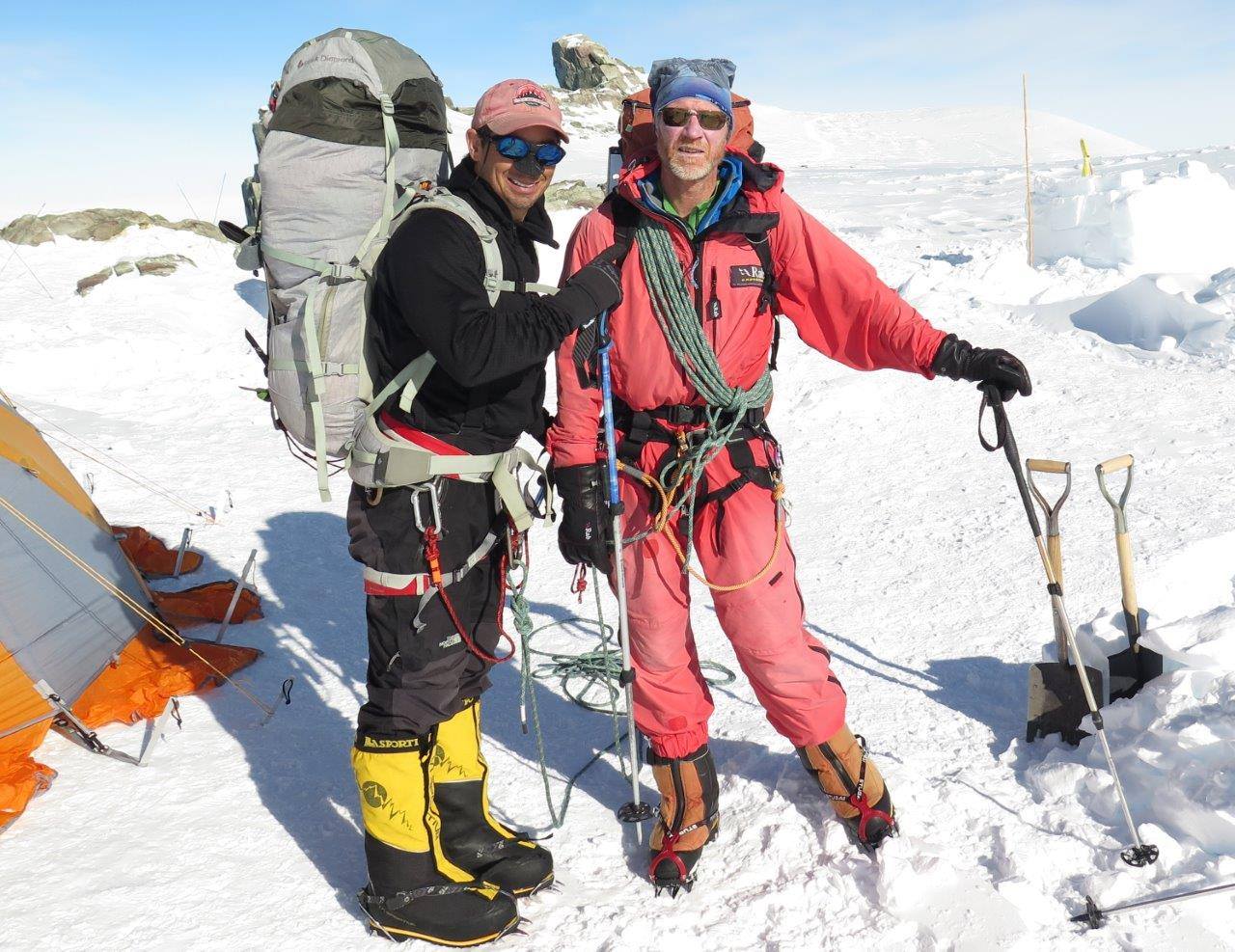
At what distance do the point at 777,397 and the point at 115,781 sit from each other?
18.7 feet

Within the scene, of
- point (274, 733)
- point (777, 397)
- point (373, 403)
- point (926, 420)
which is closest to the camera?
point (373, 403)

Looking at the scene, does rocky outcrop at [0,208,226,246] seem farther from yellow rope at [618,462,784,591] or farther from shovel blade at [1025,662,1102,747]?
shovel blade at [1025,662,1102,747]

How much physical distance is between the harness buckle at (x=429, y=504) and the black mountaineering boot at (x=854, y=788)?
1469mm

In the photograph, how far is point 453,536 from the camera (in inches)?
109

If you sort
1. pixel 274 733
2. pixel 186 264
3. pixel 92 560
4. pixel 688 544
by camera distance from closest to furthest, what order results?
pixel 688 544 < pixel 274 733 < pixel 92 560 < pixel 186 264

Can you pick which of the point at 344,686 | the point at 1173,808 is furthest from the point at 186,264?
the point at 1173,808

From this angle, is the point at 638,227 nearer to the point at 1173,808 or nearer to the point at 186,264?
the point at 1173,808

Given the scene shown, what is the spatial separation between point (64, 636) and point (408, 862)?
2168mm

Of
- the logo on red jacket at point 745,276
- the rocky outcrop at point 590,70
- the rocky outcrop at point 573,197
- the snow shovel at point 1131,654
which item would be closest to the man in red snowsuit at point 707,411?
the logo on red jacket at point 745,276

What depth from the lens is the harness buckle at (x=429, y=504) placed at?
106 inches

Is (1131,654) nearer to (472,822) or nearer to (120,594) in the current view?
(472,822)

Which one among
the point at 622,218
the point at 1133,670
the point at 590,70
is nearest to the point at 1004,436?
the point at 1133,670

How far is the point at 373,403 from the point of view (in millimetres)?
2643

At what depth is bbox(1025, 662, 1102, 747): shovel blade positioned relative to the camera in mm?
3311
